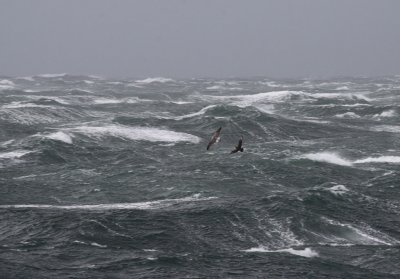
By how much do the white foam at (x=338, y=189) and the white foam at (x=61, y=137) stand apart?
2840 centimetres

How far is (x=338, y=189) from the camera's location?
38.4m

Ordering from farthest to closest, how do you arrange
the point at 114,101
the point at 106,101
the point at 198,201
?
the point at 114,101
the point at 106,101
the point at 198,201

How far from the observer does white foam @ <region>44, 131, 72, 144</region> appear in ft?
187

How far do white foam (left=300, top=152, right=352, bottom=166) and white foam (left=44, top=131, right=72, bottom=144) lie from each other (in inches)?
906

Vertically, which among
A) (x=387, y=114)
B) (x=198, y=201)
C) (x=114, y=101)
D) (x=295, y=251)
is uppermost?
(x=387, y=114)

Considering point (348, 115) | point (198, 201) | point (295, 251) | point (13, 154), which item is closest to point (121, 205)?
point (198, 201)

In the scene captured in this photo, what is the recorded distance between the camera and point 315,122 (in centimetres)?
7631

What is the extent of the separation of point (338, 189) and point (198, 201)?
9.33 meters

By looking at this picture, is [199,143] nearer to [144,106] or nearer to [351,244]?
[351,244]

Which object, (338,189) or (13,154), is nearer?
(338,189)

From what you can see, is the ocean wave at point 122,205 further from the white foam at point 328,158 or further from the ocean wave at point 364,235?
the white foam at point 328,158

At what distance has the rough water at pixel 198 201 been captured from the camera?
2661 cm

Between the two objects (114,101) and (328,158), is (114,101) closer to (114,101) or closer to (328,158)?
(114,101)

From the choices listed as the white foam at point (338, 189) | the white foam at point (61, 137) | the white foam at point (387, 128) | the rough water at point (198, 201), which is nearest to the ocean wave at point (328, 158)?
the rough water at point (198, 201)
